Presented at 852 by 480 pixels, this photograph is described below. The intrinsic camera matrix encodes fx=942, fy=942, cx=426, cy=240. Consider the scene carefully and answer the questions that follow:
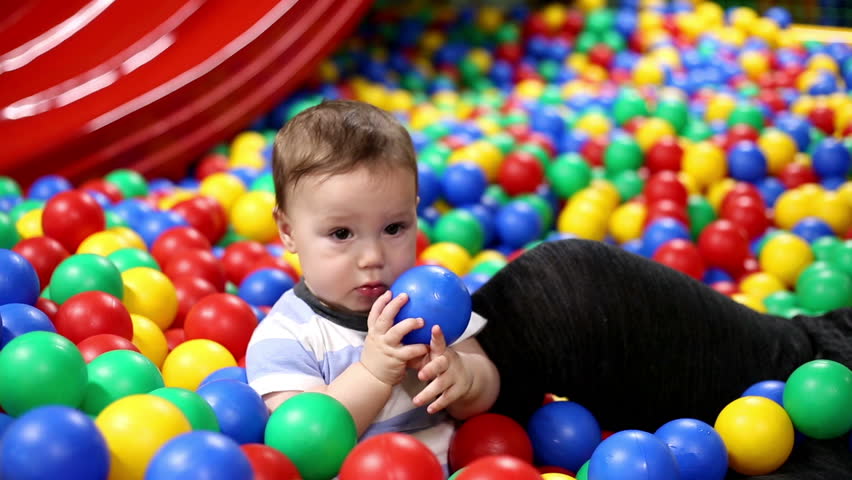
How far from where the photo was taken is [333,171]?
1.17 m

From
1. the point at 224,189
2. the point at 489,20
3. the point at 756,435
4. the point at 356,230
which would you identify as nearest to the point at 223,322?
the point at 356,230

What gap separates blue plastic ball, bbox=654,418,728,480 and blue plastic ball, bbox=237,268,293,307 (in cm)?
86

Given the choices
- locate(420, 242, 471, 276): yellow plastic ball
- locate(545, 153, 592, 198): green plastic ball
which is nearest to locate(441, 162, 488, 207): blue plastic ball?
locate(545, 153, 592, 198): green plastic ball

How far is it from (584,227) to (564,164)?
34cm

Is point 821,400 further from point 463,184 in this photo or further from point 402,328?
point 463,184

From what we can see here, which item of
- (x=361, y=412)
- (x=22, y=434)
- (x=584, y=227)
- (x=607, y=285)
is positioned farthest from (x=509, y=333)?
(x=584, y=227)

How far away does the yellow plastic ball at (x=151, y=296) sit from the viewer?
1.64 m

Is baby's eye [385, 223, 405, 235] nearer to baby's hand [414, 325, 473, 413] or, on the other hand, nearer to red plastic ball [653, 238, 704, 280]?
baby's hand [414, 325, 473, 413]

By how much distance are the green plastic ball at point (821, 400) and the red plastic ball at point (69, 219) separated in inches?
54.6

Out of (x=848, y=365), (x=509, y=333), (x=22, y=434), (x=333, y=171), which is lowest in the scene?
(x=848, y=365)

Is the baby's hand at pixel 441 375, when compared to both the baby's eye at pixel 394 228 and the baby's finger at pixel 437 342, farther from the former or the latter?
the baby's eye at pixel 394 228

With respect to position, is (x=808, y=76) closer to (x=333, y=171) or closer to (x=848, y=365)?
(x=848, y=365)

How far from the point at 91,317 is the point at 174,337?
0.81 ft

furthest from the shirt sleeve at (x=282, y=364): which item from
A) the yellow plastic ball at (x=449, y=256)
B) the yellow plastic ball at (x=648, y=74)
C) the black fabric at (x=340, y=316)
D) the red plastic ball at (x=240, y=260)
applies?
the yellow plastic ball at (x=648, y=74)
